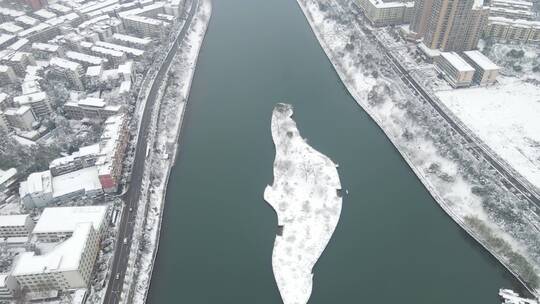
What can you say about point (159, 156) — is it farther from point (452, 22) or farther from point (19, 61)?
point (452, 22)

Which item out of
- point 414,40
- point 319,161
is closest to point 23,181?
point 319,161

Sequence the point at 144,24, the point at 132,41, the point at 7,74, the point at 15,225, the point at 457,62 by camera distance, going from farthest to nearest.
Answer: the point at 144,24
the point at 132,41
the point at 457,62
the point at 7,74
the point at 15,225

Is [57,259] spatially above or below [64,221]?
above

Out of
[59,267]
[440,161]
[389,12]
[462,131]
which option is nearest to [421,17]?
[389,12]

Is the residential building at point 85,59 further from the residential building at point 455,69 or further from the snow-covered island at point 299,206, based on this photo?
the residential building at point 455,69

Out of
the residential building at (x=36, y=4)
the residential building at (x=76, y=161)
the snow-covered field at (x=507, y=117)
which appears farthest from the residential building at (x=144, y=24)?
the snow-covered field at (x=507, y=117)

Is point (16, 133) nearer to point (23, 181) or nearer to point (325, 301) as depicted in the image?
point (23, 181)
